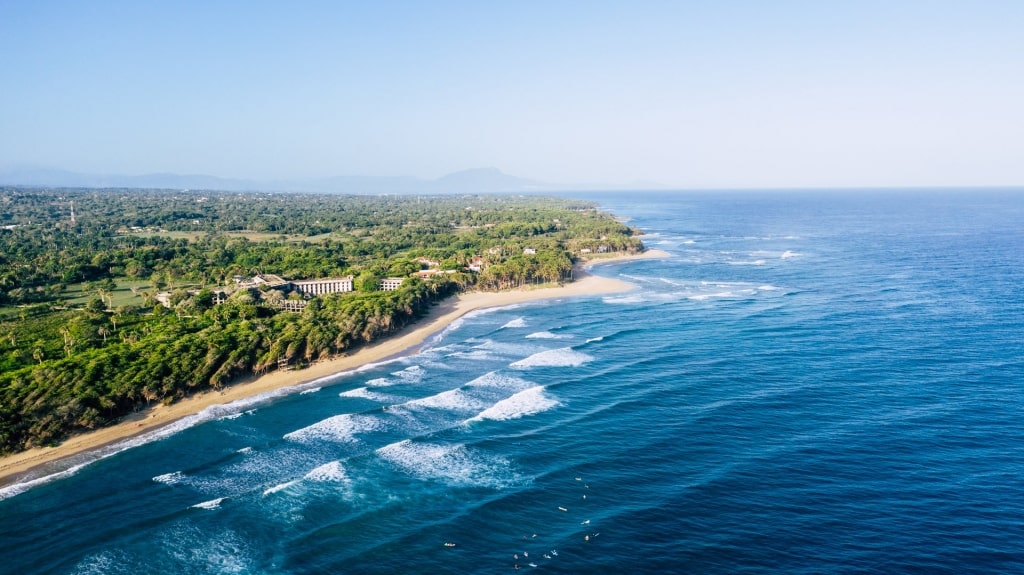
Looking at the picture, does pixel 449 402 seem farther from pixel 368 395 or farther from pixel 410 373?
pixel 410 373

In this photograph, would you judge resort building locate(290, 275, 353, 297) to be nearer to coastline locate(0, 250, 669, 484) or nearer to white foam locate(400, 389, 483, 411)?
coastline locate(0, 250, 669, 484)

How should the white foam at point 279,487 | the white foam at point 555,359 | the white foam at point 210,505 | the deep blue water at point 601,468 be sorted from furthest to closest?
1. the white foam at point 555,359
2. the white foam at point 279,487
3. the white foam at point 210,505
4. the deep blue water at point 601,468

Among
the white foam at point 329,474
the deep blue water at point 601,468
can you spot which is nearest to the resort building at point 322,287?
the deep blue water at point 601,468

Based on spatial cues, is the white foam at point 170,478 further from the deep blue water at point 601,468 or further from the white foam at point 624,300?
the white foam at point 624,300

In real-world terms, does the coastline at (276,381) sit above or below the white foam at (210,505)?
above

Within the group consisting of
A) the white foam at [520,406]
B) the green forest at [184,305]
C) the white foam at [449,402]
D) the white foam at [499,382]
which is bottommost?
the white foam at [449,402]

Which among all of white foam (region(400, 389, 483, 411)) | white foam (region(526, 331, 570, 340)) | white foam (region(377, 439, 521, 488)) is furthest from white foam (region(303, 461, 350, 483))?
white foam (region(526, 331, 570, 340))

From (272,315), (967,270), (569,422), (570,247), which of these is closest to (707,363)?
(569,422)
